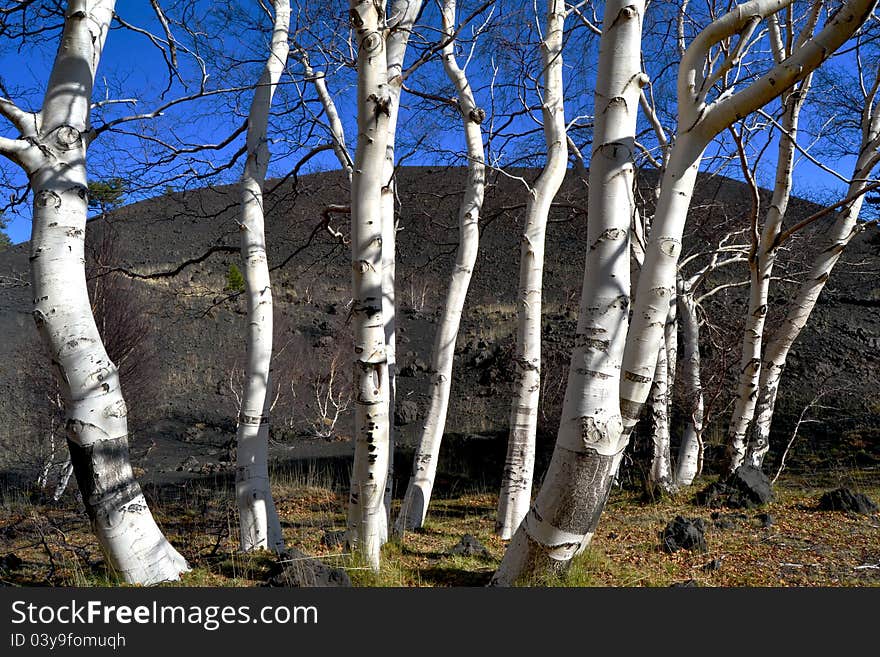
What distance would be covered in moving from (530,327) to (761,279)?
2.65m

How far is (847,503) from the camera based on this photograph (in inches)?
236

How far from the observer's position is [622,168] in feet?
9.66

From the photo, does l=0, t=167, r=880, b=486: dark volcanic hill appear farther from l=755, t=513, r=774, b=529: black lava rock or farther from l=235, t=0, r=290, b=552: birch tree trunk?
l=755, t=513, r=774, b=529: black lava rock

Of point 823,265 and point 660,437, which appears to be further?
point 660,437

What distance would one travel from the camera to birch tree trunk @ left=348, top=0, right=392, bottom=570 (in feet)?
11.3

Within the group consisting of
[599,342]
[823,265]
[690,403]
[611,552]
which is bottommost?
Answer: [611,552]

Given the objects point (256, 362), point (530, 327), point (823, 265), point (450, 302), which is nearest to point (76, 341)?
point (256, 362)

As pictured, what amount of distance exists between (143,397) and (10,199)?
32.1ft

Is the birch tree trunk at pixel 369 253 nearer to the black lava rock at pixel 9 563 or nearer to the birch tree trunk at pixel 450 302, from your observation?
the birch tree trunk at pixel 450 302

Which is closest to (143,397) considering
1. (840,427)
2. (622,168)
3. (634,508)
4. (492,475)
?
(492,475)

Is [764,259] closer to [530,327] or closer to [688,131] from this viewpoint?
[530,327]

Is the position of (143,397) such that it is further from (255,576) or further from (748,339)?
(748,339)

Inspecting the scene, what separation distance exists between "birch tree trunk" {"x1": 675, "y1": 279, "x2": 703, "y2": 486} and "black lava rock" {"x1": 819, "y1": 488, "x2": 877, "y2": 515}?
2.10 meters

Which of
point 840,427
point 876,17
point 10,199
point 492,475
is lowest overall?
point 492,475
